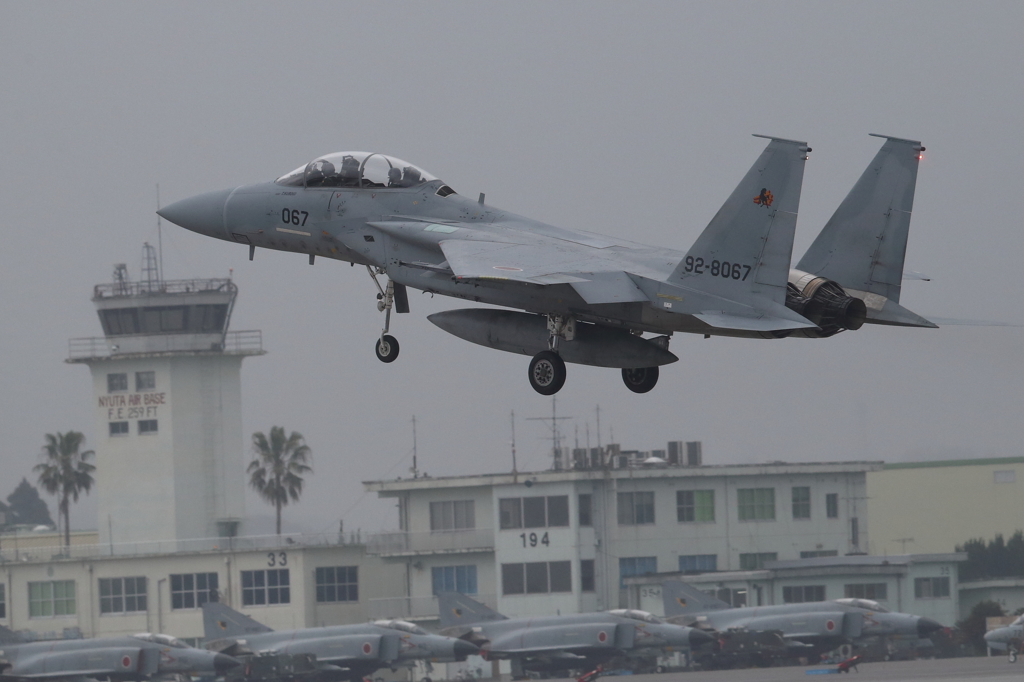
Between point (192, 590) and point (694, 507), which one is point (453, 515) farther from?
point (192, 590)

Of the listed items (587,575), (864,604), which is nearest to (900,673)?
(864,604)

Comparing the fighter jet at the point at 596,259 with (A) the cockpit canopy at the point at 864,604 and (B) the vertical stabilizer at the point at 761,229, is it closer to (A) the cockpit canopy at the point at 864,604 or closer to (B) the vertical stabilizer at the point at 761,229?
(B) the vertical stabilizer at the point at 761,229

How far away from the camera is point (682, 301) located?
76.9ft

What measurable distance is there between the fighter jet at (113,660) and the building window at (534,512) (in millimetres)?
15575

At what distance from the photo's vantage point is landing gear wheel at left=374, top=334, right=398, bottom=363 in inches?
1070

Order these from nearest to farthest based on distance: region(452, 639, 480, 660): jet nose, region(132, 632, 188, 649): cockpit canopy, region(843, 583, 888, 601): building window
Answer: region(132, 632, 188, 649): cockpit canopy < region(452, 639, 480, 660): jet nose < region(843, 583, 888, 601): building window

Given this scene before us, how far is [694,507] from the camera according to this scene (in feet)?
247

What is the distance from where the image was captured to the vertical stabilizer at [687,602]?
67312 mm

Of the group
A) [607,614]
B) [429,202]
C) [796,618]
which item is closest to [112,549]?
[607,614]

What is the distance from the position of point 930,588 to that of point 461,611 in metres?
22.2

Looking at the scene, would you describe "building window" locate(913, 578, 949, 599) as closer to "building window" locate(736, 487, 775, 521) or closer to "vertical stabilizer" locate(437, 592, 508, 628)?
"building window" locate(736, 487, 775, 521)

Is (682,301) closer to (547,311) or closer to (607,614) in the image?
(547,311)

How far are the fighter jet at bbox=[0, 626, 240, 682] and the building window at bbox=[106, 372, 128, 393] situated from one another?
2862 centimetres

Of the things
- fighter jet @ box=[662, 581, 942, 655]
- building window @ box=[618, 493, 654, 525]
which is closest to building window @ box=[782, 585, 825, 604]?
fighter jet @ box=[662, 581, 942, 655]
